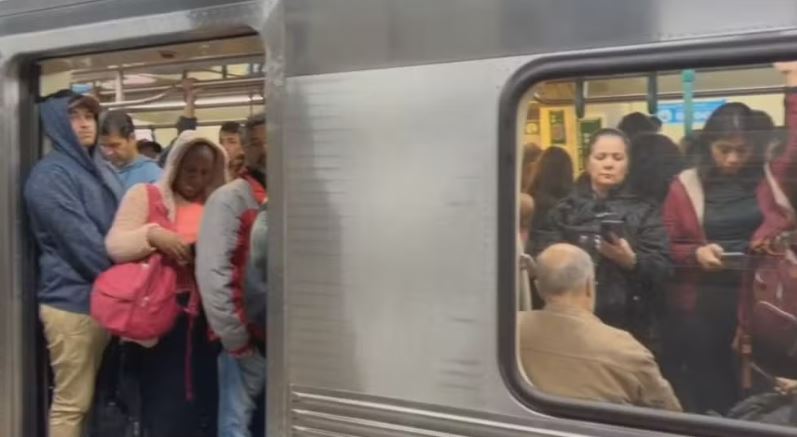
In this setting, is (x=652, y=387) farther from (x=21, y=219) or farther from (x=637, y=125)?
(x=21, y=219)

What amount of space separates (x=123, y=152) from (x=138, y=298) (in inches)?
37.5

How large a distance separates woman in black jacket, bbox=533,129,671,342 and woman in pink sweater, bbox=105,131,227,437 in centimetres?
178

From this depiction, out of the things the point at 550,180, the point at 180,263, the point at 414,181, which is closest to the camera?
the point at 550,180

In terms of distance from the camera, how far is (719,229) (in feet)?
7.30

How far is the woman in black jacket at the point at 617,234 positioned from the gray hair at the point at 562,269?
2 cm

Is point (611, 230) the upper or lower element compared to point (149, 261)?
upper

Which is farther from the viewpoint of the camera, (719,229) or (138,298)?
(138,298)

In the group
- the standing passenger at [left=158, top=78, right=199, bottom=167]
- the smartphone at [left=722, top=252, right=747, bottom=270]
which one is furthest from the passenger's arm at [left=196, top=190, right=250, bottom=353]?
the smartphone at [left=722, top=252, right=747, bottom=270]

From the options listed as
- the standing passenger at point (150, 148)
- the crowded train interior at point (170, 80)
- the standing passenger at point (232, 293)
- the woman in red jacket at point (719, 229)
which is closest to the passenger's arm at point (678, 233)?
the woman in red jacket at point (719, 229)

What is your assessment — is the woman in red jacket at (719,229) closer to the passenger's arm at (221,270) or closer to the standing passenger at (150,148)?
the passenger's arm at (221,270)

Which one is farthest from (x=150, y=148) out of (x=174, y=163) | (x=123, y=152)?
(x=174, y=163)

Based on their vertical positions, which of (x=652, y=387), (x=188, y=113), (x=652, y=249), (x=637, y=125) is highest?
Result: (x=188, y=113)

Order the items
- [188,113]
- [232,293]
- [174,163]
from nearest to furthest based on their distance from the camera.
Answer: [232,293] < [174,163] < [188,113]

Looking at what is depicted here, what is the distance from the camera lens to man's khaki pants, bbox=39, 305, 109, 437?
3.71m
